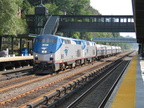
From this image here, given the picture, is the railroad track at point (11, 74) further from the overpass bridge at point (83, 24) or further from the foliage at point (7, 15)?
the overpass bridge at point (83, 24)

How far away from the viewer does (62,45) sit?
22.2 metres

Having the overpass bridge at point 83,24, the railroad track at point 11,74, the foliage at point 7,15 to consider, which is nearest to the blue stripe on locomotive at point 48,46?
the railroad track at point 11,74

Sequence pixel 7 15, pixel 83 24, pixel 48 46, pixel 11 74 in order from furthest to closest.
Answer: pixel 83 24
pixel 7 15
pixel 48 46
pixel 11 74

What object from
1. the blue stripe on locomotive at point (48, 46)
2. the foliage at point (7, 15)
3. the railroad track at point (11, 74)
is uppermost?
the foliage at point (7, 15)

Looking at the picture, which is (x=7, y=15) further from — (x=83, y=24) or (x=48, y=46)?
(x=83, y=24)

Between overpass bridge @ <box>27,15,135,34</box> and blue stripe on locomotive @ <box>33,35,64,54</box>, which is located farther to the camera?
overpass bridge @ <box>27,15,135,34</box>

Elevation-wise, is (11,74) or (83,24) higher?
(83,24)

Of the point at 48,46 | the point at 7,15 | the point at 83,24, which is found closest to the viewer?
the point at 48,46

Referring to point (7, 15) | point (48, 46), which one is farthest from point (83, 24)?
point (48, 46)

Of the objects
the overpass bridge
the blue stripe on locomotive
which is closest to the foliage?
the blue stripe on locomotive

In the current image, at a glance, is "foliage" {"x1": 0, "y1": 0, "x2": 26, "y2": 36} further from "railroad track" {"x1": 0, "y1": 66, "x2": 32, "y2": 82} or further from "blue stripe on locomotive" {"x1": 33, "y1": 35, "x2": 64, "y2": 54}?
"blue stripe on locomotive" {"x1": 33, "y1": 35, "x2": 64, "y2": 54}

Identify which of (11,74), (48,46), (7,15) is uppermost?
(7,15)

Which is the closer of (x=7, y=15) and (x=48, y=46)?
(x=48, y=46)

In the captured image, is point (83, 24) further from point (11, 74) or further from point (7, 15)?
point (11, 74)
